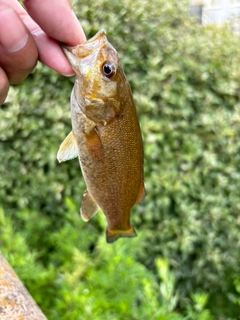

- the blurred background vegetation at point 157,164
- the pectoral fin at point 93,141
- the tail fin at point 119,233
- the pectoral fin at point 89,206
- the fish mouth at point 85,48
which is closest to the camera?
the fish mouth at point 85,48

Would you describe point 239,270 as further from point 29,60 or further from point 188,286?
point 29,60

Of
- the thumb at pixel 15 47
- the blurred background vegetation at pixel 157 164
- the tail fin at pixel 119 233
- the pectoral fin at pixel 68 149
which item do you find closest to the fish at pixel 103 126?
the pectoral fin at pixel 68 149

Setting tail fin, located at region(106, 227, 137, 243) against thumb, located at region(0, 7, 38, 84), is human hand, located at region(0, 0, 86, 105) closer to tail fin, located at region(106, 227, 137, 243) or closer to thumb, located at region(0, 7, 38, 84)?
thumb, located at region(0, 7, 38, 84)

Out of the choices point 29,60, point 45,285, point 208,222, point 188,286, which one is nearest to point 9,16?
point 29,60

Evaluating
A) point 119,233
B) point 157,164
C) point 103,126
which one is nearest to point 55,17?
point 103,126

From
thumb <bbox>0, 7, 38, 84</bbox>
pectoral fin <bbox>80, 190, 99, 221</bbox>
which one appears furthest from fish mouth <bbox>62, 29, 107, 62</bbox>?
pectoral fin <bbox>80, 190, 99, 221</bbox>

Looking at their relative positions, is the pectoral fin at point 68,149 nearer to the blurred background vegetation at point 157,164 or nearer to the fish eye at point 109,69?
the fish eye at point 109,69

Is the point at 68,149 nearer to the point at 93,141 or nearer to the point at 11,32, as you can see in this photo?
the point at 93,141
